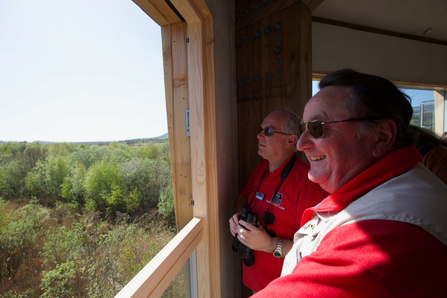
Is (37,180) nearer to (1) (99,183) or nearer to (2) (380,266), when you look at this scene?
(1) (99,183)

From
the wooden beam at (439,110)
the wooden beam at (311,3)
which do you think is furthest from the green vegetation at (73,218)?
the wooden beam at (439,110)

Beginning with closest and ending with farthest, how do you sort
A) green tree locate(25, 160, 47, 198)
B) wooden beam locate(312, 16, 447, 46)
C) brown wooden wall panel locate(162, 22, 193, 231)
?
green tree locate(25, 160, 47, 198), brown wooden wall panel locate(162, 22, 193, 231), wooden beam locate(312, 16, 447, 46)

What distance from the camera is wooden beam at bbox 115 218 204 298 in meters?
0.72

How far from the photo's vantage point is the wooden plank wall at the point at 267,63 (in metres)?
1.65

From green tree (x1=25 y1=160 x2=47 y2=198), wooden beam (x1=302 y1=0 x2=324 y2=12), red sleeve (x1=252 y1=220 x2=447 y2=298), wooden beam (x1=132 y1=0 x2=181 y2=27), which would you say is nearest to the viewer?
red sleeve (x1=252 y1=220 x2=447 y2=298)

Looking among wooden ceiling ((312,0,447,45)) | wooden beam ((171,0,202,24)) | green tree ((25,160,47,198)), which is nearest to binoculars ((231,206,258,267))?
green tree ((25,160,47,198))

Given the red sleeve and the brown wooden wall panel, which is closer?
the red sleeve

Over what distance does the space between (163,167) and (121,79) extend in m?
0.62

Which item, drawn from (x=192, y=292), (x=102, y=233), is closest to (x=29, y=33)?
(x=102, y=233)

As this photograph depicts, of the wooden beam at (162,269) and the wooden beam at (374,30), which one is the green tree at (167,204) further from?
the wooden beam at (374,30)

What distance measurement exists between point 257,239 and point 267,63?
5.10 ft

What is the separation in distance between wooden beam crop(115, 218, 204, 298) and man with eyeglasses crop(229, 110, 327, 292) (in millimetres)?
363

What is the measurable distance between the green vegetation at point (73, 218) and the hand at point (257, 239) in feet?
1.82

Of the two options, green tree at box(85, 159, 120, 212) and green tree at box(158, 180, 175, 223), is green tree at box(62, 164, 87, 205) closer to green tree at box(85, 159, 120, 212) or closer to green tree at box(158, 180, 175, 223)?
green tree at box(85, 159, 120, 212)
